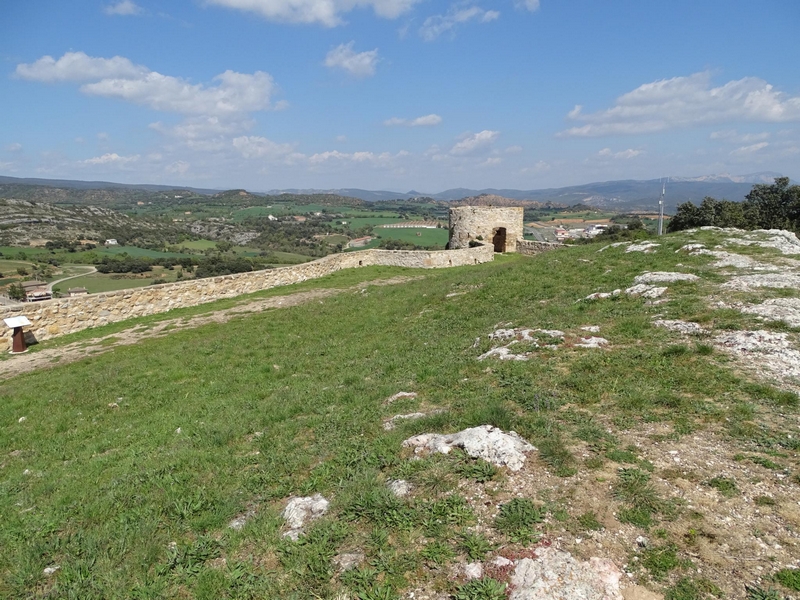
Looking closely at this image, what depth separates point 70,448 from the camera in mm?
7113

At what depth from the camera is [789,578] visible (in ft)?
9.96

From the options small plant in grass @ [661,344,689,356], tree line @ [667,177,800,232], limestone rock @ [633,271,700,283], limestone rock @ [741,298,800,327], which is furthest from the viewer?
tree line @ [667,177,800,232]

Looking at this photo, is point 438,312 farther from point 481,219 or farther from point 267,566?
point 481,219

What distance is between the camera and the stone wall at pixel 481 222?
29900mm

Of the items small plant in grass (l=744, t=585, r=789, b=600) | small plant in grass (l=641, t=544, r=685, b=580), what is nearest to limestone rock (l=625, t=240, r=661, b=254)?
small plant in grass (l=641, t=544, r=685, b=580)

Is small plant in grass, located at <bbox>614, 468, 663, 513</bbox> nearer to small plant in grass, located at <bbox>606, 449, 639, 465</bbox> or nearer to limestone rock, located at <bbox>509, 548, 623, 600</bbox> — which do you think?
small plant in grass, located at <bbox>606, 449, 639, 465</bbox>

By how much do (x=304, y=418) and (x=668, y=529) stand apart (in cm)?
502

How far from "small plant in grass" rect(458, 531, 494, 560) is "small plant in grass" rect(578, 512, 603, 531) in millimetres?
820

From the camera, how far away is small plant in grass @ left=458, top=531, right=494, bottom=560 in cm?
355

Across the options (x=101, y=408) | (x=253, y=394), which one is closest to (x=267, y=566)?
(x=253, y=394)

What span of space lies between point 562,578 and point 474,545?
0.71m

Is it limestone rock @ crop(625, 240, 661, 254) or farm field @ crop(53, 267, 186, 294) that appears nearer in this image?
limestone rock @ crop(625, 240, 661, 254)

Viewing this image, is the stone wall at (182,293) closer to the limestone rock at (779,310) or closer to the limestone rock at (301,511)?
the limestone rock at (301,511)

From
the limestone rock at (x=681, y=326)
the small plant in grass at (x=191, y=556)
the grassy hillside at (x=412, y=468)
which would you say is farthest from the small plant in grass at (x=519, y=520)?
the limestone rock at (x=681, y=326)
